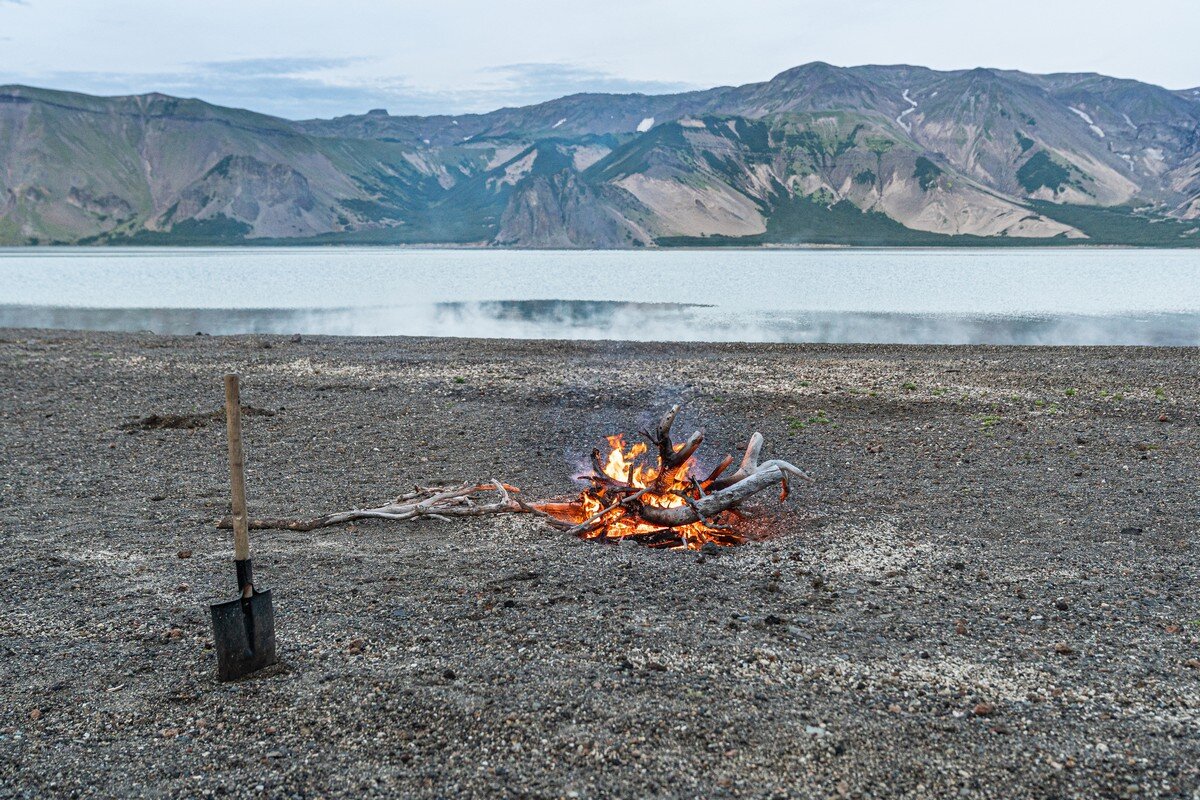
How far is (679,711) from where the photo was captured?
628 cm

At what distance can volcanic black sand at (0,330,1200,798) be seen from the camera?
18.7ft

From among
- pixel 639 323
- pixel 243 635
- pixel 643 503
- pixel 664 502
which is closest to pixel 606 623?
pixel 243 635

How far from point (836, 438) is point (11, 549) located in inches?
472

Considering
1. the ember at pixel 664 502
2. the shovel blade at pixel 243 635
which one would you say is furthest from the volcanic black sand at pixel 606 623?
the ember at pixel 664 502

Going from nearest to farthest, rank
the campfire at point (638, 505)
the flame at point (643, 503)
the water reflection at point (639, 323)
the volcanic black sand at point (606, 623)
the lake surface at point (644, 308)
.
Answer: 1. the volcanic black sand at point (606, 623)
2. the flame at point (643, 503)
3. the campfire at point (638, 505)
4. the water reflection at point (639, 323)
5. the lake surface at point (644, 308)

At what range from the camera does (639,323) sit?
47344mm

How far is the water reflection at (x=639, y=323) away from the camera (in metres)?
39.7

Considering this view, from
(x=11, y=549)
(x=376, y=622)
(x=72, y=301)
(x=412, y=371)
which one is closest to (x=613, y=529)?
(x=376, y=622)

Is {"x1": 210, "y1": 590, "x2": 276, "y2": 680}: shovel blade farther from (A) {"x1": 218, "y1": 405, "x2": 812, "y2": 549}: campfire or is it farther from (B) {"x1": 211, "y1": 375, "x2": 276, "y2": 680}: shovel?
(A) {"x1": 218, "y1": 405, "x2": 812, "y2": 549}: campfire

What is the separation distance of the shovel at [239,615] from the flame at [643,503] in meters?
4.34

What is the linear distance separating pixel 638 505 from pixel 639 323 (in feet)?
122

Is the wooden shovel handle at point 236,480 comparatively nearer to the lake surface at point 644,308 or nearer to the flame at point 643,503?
the flame at point 643,503

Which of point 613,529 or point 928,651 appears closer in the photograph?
point 928,651

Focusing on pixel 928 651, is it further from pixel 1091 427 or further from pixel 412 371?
pixel 412 371
